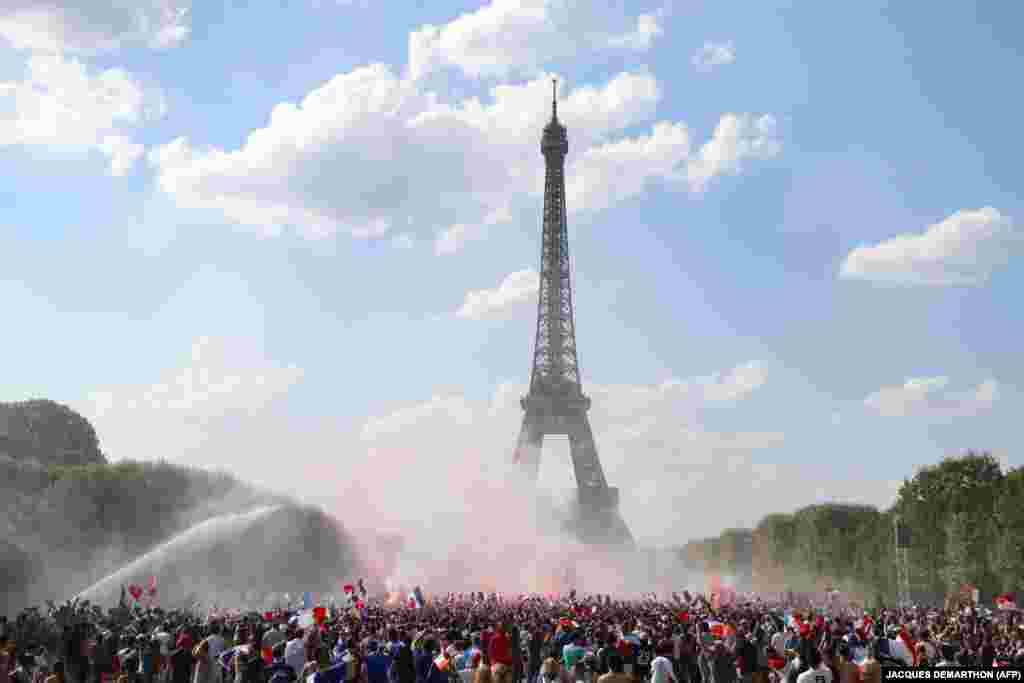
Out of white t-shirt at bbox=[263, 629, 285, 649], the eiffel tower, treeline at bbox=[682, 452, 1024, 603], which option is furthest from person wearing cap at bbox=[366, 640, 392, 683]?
the eiffel tower

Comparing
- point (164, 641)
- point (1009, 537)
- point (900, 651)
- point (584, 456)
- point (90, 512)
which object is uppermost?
point (584, 456)

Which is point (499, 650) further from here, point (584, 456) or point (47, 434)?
point (47, 434)

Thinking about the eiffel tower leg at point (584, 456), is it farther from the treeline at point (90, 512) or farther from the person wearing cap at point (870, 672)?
the person wearing cap at point (870, 672)

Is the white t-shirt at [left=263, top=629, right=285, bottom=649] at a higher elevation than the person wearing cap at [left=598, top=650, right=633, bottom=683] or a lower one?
lower

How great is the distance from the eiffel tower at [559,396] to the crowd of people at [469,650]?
7473 cm

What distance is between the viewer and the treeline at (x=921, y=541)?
231 ft

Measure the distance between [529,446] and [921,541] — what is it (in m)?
40.6

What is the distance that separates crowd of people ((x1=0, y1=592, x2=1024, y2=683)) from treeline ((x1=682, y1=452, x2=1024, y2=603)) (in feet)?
130

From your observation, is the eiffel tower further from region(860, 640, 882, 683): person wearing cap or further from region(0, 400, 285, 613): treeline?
region(860, 640, 882, 683): person wearing cap

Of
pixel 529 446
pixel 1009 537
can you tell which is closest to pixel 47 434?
pixel 529 446

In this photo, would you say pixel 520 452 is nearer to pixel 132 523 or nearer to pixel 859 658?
pixel 132 523

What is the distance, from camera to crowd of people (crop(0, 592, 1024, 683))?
1841 centimetres

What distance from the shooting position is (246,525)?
7106cm

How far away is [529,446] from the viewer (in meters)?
108
